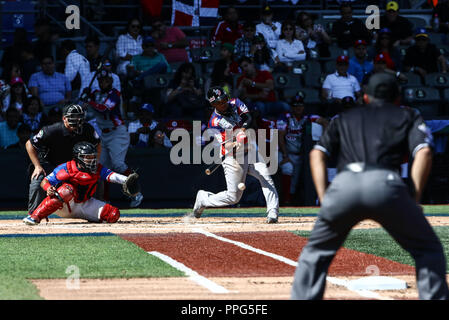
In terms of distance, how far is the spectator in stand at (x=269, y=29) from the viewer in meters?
17.8

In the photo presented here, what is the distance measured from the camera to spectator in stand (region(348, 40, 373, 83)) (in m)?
17.0

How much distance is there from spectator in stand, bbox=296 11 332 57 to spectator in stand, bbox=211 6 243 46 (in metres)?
1.33

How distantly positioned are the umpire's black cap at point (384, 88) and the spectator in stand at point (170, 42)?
40.7 feet

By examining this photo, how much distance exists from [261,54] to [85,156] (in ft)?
21.0

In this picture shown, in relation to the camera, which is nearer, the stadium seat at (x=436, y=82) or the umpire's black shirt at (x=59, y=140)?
the umpire's black shirt at (x=59, y=140)

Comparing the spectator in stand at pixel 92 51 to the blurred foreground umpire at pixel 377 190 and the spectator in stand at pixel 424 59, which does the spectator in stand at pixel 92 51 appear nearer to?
the spectator in stand at pixel 424 59

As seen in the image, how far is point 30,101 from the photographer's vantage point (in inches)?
595

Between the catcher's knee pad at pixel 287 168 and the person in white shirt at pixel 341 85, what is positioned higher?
the person in white shirt at pixel 341 85

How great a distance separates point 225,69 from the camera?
15.8 meters

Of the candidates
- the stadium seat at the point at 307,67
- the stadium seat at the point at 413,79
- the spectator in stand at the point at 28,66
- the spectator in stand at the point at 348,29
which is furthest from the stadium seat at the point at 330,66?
the spectator in stand at the point at 28,66

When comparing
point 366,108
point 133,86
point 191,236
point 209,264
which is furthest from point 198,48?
point 366,108

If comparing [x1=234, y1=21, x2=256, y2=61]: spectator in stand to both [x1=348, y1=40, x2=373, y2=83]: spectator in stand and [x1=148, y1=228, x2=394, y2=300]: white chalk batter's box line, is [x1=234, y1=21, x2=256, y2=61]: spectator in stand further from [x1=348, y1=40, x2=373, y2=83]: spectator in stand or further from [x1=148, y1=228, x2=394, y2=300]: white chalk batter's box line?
[x1=148, y1=228, x2=394, y2=300]: white chalk batter's box line

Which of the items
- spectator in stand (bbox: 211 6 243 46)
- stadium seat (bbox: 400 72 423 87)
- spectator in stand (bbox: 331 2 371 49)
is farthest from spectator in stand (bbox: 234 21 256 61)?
stadium seat (bbox: 400 72 423 87)
